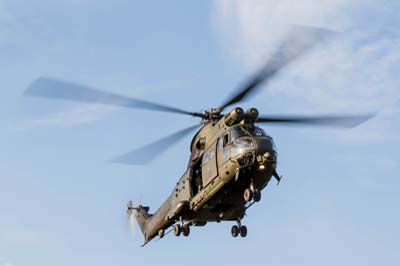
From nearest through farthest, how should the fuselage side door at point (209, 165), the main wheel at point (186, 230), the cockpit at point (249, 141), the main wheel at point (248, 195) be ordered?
the cockpit at point (249, 141) < the main wheel at point (248, 195) < the fuselage side door at point (209, 165) < the main wheel at point (186, 230)

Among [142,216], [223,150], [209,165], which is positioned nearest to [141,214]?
[142,216]

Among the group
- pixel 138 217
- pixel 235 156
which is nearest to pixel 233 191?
pixel 235 156

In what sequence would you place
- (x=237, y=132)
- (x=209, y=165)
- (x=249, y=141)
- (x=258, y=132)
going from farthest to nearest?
(x=209, y=165)
(x=258, y=132)
(x=237, y=132)
(x=249, y=141)

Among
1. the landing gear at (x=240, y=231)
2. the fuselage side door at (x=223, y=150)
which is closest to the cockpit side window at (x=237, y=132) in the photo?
the fuselage side door at (x=223, y=150)

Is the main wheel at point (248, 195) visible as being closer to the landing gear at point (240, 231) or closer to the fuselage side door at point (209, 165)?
the fuselage side door at point (209, 165)

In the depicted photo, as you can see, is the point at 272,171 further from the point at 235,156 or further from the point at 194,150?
the point at 194,150

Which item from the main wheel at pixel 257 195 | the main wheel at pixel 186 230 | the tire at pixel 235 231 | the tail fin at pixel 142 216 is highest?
the tail fin at pixel 142 216

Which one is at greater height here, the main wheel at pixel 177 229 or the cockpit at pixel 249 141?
the cockpit at pixel 249 141

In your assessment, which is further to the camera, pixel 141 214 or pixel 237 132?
pixel 141 214

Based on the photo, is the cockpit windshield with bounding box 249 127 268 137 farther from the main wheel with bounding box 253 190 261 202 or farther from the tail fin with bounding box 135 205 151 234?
the tail fin with bounding box 135 205 151 234

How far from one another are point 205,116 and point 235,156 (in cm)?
571

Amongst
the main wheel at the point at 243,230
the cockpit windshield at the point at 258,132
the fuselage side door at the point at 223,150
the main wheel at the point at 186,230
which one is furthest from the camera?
the main wheel at the point at 186,230

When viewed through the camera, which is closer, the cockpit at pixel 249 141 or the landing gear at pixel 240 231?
the cockpit at pixel 249 141

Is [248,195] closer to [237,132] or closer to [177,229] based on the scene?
[237,132]
